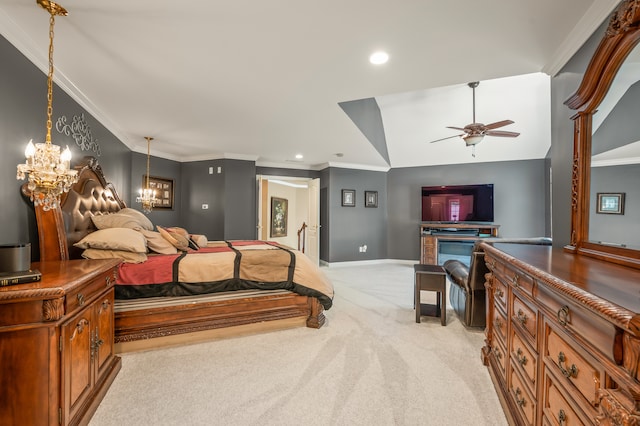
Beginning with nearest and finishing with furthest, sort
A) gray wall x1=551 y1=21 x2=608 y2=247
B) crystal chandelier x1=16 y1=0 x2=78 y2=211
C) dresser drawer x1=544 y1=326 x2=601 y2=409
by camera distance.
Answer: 1. dresser drawer x1=544 y1=326 x2=601 y2=409
2. crystal chandelier x1=16 y1=0 x2=78 y2=211
3. gray wall x1=551 y1=21 x2=608 y2=247

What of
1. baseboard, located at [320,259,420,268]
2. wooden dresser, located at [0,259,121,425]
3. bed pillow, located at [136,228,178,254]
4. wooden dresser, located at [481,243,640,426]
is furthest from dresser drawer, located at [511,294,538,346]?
baseboard, located at [320,259,420,268]

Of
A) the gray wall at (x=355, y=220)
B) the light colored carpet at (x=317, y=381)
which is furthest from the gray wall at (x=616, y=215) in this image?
the gray wall at (x=355, y=220)

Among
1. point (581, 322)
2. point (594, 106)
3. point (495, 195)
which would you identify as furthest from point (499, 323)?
point (495, 195)

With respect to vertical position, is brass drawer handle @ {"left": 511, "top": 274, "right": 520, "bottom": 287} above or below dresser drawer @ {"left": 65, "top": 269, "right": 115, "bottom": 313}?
above

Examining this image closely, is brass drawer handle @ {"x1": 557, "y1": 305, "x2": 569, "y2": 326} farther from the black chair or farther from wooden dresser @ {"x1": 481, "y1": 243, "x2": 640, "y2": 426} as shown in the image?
the black chair

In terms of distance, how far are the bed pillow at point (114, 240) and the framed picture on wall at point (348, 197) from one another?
4.43m

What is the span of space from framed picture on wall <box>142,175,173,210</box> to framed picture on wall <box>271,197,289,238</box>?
2901 mm

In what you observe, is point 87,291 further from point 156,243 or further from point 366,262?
point 366,262

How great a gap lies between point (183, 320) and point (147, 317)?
285mm

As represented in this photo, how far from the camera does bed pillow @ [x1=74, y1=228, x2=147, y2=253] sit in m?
2.24

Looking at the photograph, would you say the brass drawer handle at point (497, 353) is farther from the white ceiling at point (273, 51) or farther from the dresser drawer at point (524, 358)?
the white ceiling at point (273, 51)

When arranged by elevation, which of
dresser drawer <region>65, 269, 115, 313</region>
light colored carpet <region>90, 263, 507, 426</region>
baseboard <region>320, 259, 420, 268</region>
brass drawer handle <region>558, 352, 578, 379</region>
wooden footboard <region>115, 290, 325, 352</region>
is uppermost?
dresser drawer <region>65, 269, 115, 313</region>

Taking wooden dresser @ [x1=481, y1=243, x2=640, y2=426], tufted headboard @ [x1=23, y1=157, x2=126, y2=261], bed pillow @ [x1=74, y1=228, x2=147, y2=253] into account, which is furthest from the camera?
bed pillow @ [x1=74, y1=228, x2=147, y2=253]

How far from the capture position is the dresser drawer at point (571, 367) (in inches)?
31.3
